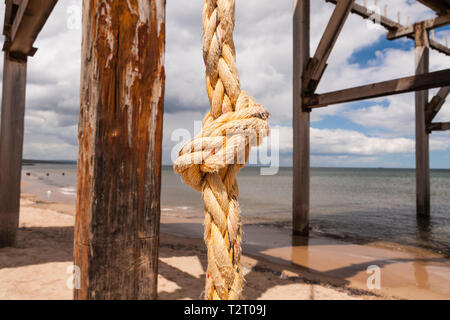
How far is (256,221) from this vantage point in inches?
389

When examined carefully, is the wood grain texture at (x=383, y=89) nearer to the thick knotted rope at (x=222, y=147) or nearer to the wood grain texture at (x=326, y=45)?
the wood grain texture at (x=326, y=45)

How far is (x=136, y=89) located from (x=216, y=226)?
1.48 feet

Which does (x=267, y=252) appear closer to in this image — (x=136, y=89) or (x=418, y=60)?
(x=136, y=89)

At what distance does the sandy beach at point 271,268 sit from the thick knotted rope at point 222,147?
4.30 feet

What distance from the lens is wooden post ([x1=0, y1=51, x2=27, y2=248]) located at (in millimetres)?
4520

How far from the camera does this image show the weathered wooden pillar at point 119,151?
0.78m

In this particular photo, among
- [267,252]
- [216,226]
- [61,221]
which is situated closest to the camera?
→ [216,226]

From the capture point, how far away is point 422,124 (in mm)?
9422

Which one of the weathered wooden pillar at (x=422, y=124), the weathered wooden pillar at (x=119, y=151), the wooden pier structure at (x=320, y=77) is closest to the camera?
the weathered wooden pillar at (x=119, y=151)

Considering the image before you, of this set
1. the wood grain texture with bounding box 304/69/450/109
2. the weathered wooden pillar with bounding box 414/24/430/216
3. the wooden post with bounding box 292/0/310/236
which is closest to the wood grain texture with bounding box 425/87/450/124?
the weathered wooden pillar with bounding box 414/24/430/216

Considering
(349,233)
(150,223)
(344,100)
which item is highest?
(344,100)

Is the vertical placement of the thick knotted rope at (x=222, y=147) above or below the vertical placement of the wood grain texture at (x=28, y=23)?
below

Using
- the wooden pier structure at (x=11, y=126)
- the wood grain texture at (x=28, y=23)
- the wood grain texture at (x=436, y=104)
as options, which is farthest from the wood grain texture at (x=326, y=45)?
the wood grain texture at (x=436, y=104)
